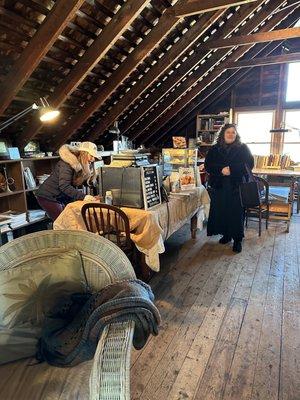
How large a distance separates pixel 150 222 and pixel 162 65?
2636 millimetres

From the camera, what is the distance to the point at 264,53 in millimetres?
5922

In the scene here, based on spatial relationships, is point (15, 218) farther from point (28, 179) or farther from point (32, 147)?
point (32, 147)

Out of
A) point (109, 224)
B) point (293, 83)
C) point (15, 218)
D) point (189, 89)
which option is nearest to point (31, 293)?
point (109, 224)

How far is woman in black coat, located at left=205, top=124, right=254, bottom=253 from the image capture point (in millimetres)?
3041

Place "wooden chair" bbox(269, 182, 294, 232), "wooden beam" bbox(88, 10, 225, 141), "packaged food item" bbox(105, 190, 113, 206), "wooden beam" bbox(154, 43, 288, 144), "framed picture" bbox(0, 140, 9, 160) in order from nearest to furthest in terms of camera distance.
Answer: "packaged food item" bbox(105, 190, 113, 206), "framed picture" bbox(0, 140, 9, 160), "wooden beam" bbox(88, 10, 225, 141), "wooden chair" bbox(269, 182, 294, 232), "wooden beam" bbox(154, 43, 288, 144)

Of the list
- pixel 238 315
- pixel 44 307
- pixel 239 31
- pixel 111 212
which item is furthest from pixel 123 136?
pixel 44 307

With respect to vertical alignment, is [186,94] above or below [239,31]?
below

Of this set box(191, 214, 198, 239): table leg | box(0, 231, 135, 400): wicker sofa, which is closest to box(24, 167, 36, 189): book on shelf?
box(191, 214, 198, 239): table leg

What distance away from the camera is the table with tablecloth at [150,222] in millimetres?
2252

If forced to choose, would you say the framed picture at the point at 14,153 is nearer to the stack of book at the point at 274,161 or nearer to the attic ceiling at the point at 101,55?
the attic ceiling at the point at 101,55

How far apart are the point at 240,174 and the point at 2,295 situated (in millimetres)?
2566

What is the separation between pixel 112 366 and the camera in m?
0.83

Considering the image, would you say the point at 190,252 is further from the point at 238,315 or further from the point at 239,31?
the point at 239,31

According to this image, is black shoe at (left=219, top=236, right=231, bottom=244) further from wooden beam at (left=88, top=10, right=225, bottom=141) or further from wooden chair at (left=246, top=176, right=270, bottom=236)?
wooden beam at (left=88, top=10, right=225, bottom=141)
